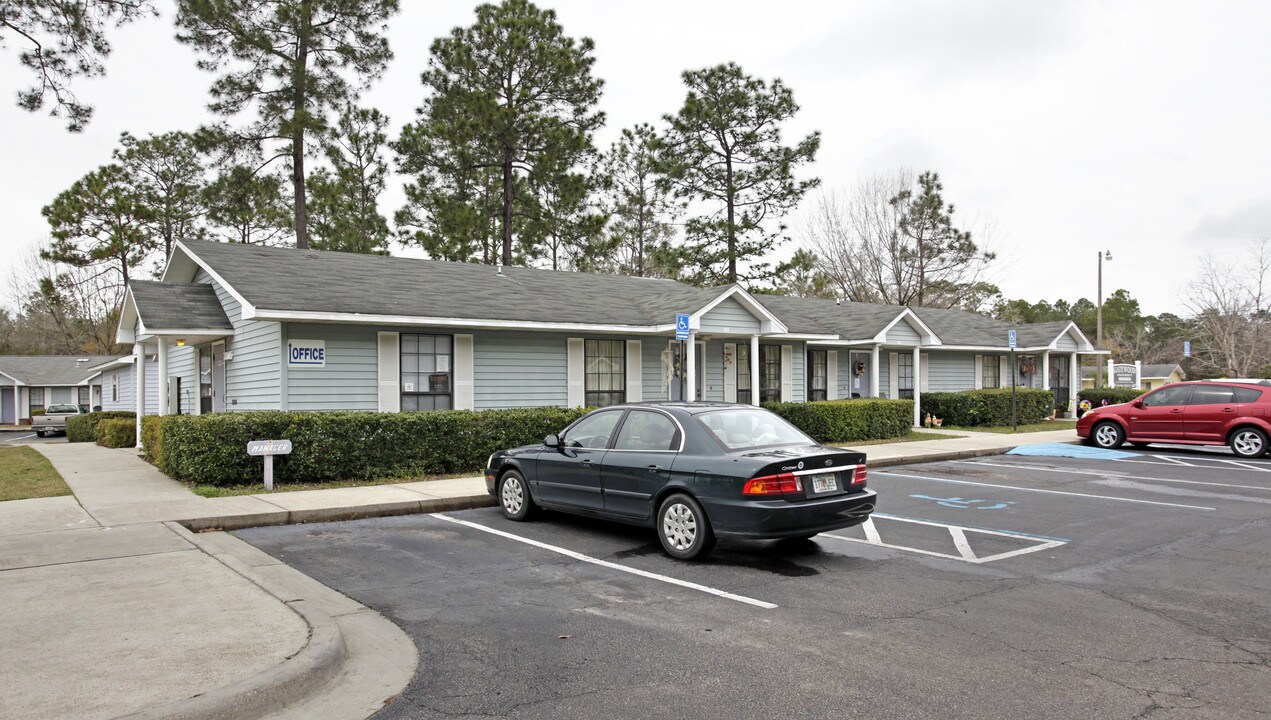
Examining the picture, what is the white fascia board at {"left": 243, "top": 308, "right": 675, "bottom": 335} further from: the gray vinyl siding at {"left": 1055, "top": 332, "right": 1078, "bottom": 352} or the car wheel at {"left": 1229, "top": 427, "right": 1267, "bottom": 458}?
the gray vinyl siding at {"left": 1055, "top": 332, "right": 1078, "bottom": 352}

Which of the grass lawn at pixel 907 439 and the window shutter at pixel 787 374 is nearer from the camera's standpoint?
the grass lawn at pixel 907 439

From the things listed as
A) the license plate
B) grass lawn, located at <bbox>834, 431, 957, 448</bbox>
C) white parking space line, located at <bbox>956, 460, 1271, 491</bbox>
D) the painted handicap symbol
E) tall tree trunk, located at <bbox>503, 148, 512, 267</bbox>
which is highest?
tall tree trunk, located at <bbox>503, 148, 512, 267</bbox>

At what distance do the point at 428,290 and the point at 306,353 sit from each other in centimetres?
322

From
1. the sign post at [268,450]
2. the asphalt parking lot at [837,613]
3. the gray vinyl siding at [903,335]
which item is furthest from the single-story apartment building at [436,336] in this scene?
the asphalt parking lot at [837,613]

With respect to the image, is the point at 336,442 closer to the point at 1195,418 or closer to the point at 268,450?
the point at 268,450

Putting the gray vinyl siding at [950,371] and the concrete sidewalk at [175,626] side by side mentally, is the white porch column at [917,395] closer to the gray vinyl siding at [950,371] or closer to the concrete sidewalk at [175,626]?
the gray vinyl siding at [950,371]

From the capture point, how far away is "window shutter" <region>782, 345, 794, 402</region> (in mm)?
22219

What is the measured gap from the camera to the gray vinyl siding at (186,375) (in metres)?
19.0

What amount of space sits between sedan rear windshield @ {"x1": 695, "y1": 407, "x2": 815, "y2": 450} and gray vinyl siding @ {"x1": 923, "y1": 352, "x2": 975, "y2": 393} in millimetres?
21143

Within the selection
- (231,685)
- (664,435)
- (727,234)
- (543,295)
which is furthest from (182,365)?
(727,234)

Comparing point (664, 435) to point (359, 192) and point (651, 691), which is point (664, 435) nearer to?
point (651, 691)

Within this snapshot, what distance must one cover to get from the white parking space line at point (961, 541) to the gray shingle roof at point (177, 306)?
1307cm

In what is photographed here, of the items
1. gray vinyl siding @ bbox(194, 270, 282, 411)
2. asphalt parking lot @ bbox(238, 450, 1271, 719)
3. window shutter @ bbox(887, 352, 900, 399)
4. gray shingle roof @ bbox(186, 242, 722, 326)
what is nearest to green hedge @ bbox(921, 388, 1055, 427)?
window shutter @ bbox(887, 352, 900, 399)

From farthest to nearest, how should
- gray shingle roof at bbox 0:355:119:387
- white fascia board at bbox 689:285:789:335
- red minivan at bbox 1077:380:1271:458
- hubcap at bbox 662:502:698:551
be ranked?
gray shingle roof at bbox 0:355:119:387 → white fascia board at bbox 689:285:789:335 → red minivan at bbox 1077:380:1271:458 → hubcap at bbox 662:502:698:551
